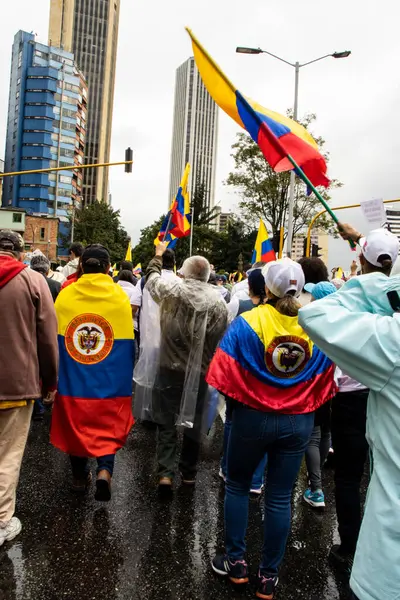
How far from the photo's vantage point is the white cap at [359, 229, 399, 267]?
255 centimetres

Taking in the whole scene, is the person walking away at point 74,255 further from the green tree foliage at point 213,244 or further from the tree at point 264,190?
the green tree foliage at point 213,244

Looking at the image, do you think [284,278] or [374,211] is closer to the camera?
[284,278]

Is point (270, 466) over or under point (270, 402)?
under

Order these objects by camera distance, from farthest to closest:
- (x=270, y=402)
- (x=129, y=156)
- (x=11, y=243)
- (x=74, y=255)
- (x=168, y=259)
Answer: (x=129, y=156) < (x=74, y=255) < (x=168, y=259) < (x=11, y=243) < (x=270, y=402)

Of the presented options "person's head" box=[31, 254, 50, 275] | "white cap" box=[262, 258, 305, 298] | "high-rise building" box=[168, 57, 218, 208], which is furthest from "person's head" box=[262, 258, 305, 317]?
"high-rise building" box=[168, 57, 218, 208]

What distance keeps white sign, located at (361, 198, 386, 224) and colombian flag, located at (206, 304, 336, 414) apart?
4.41ft

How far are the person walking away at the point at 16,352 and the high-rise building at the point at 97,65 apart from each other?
116812 millimetres

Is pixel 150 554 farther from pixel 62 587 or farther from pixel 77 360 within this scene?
pixel 77 360

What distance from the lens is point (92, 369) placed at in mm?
4074

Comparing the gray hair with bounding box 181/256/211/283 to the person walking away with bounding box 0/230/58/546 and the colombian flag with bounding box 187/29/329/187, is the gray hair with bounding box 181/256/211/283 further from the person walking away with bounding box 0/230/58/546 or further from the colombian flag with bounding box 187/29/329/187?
the person walking away with bounding box 0/230/58/546

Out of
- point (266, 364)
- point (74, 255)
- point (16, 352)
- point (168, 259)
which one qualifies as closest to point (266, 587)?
point (266, 364)

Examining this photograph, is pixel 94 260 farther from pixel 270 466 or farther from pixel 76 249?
pixel 76 249

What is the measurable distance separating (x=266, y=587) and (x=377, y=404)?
1.72 m

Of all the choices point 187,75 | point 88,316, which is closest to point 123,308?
point 88,316
